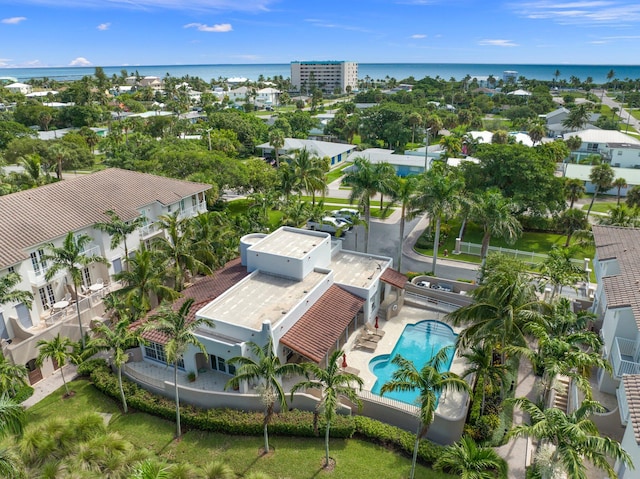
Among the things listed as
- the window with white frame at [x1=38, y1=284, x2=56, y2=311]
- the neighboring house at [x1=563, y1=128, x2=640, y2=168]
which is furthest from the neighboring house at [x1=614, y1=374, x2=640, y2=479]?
the neighboring house at [x1=563, y1=128, x2=640, y2=168]

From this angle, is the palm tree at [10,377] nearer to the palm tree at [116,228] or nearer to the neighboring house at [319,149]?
the palm tree at [116,228]

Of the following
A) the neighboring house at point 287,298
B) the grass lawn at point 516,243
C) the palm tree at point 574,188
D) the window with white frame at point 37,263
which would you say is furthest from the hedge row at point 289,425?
the palm tree at point 574,188

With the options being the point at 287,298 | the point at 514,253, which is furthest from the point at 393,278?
the point at 514,253

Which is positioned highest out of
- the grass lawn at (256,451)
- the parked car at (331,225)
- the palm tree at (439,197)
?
the palm tree at (439,197)

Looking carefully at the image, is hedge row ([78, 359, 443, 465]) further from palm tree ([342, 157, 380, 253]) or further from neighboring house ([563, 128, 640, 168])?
neighboring house ([563, 128, 640, 168])

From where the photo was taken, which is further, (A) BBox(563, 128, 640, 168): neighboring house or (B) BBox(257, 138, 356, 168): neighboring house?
(B) BBox(257, 138, 356, 168): neighboring house
